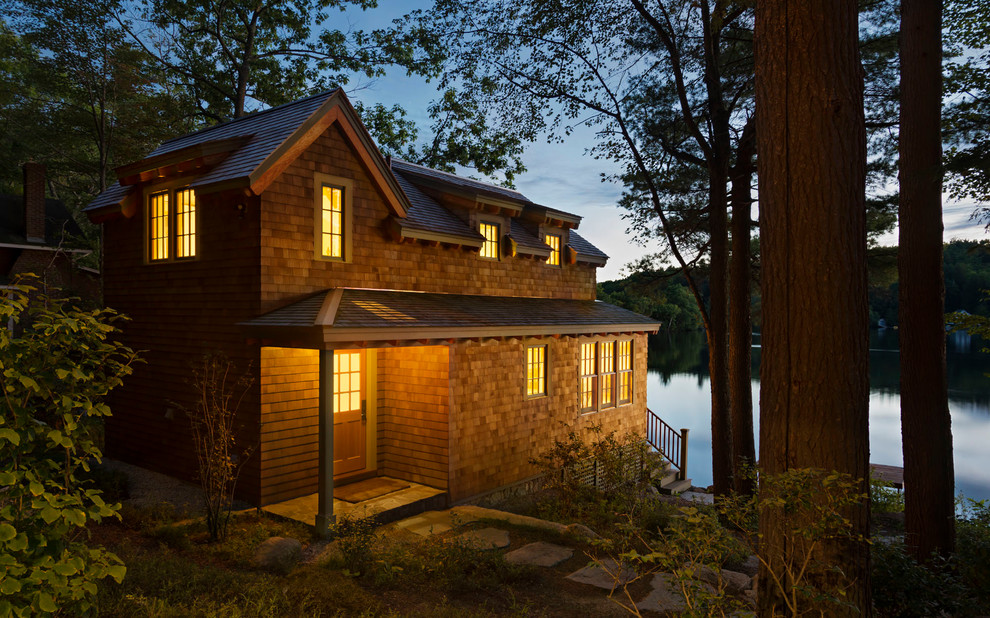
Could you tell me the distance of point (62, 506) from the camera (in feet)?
9.73

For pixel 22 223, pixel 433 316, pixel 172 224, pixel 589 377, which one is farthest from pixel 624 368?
pixel 22 223

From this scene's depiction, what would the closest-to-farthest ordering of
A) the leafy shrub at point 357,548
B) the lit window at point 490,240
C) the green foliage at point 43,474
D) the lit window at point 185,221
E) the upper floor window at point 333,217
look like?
the green foliage at point 43,474, the leafy shrub at point 357,548, the upper floor window at point 333,217, the lit window at point 185,221, the lit window at point 490,240

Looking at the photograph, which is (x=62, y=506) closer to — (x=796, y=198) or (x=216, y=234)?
(x=796, y=198)

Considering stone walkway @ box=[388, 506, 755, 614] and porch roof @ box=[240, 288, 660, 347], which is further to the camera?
porch roof @ box=[240, 288, 660, 347]

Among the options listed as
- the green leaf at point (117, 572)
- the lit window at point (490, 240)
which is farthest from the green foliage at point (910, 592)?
the lit window at point (490, 240)

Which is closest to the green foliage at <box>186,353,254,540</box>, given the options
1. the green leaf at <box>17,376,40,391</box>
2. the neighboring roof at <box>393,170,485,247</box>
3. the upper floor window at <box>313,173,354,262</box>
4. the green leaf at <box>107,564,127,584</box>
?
the upper floor window at <box>313,173,354,262</box>

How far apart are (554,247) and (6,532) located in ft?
44.3

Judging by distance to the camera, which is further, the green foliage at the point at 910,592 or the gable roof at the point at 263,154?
the gable roof at the point at 263,154

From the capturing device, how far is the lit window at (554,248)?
49.7ft

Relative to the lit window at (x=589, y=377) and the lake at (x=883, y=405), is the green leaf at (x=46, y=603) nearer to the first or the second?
the lit window at (x=589, y=377)

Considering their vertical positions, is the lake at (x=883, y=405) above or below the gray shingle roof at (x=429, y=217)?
below

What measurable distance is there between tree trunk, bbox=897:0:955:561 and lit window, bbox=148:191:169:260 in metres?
11.6

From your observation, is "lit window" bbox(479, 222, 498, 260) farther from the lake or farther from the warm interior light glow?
the lake

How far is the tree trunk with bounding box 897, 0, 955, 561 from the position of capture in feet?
23.1
